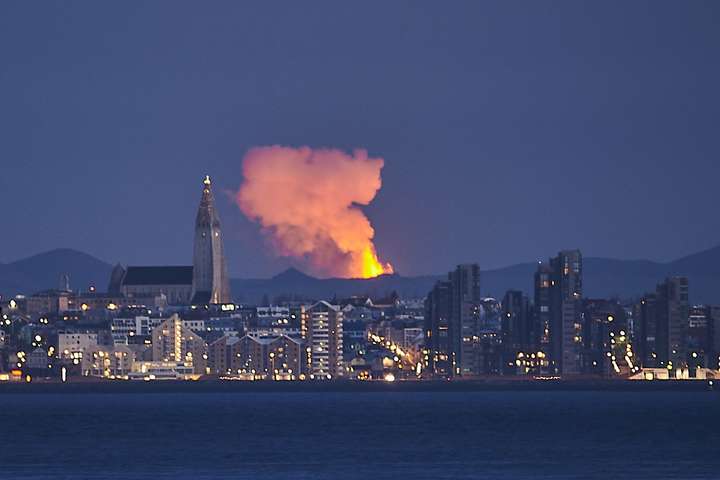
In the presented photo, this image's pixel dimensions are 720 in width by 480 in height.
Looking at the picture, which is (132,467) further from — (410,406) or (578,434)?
(410,406)

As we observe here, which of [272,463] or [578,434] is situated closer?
[272,463]

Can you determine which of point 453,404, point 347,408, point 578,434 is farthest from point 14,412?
point 578,434

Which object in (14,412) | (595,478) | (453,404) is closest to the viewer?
(595,478)

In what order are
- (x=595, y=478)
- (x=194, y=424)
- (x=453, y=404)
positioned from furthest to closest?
(x=453, y=404)
(x=194, y=424)
(x=595, y=478)

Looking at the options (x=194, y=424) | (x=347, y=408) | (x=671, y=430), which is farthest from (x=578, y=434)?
(x=347, y=408)

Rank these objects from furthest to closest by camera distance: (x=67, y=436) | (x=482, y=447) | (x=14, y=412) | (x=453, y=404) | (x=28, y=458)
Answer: (x=453, y=404) → (x=14, y=412) → (x=67, y=436) → (x=482, y=447) → (x=28, y=458)

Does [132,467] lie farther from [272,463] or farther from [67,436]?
[67,436]
